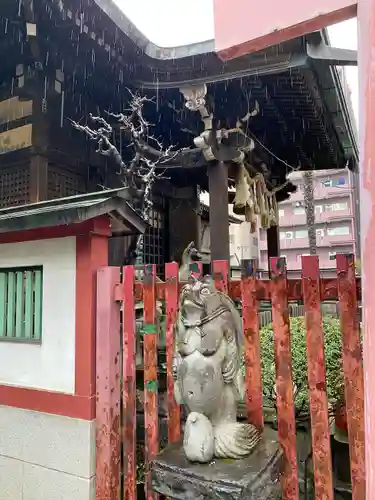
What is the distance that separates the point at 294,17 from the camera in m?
2.48

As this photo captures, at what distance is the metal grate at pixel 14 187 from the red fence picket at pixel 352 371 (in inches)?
253

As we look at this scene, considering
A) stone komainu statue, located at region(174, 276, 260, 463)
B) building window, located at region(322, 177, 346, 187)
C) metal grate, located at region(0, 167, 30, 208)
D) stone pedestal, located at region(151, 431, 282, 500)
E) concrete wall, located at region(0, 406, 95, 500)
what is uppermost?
building window, located at region(322, 177, 346, 187)

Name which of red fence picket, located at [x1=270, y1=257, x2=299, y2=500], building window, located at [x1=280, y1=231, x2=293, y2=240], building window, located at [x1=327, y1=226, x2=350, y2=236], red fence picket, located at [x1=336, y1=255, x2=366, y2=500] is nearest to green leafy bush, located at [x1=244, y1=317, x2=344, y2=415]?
red fence picket, located at [x1=270, y1=257, x2=299, y2=500]

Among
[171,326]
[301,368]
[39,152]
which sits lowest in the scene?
→ [301,368]

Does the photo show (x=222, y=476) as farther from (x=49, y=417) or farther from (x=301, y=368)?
(x=49, y=417)

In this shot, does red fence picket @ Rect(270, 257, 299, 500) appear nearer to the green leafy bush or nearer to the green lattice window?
the green leafy bush

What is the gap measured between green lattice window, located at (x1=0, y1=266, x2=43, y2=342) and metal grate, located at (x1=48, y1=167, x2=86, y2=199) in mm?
3574

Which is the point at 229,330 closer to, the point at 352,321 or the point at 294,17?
the point at 352,321

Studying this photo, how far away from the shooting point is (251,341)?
284 cm

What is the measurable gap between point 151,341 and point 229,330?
95 cm

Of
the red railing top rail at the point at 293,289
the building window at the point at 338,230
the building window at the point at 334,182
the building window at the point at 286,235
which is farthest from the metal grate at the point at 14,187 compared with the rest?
the building window at the point at 286,235

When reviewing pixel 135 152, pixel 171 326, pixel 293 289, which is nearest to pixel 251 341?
pixel 293 289

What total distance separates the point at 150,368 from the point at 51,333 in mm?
1124

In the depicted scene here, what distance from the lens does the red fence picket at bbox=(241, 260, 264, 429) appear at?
282cm
